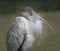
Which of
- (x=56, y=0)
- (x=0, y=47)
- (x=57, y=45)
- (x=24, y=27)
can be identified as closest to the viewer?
(x=24, y=27)

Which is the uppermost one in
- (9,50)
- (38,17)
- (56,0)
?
(56,0)

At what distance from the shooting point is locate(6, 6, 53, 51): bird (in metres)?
8.73

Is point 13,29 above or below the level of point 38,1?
below

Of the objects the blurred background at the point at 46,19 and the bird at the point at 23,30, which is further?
the blurred background at the point at 46,19

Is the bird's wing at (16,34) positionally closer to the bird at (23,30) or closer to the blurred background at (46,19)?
the bird at (23,30)

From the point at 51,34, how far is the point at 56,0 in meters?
16.2

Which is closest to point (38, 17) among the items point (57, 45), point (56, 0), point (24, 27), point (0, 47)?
point (24, 27)

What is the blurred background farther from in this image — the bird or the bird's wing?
the bird's wing

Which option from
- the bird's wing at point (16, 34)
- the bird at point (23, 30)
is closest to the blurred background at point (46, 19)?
the bird at point (23, 30)

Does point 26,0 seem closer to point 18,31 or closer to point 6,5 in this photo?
point 6,5

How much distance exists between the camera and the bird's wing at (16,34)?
873 centimetres

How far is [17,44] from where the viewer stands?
28.9ft

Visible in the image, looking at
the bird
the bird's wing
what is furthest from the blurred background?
the bird's wing

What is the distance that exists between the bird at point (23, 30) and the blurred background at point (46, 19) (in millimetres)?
826
